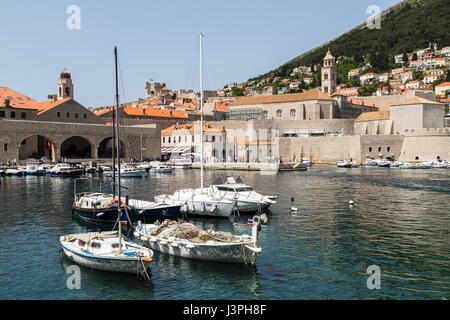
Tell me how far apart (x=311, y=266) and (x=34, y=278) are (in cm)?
735

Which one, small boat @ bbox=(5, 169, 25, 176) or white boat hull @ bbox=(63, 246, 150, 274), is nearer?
white boat hull @ bbox=(63, 246, 150, 274)

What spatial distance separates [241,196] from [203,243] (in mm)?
7733

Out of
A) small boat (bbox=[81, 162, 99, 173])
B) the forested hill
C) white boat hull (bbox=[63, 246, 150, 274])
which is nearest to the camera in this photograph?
white boat hull (bbox=[63, 246, 150, 274])

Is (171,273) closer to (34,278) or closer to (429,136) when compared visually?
(34,278)

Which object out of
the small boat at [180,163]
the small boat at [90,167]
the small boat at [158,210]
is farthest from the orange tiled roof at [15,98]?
the small boat at [158,210]

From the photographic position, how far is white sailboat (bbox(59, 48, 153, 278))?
34.7 feet

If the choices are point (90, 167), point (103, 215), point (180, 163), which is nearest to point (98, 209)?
point (103, 215)

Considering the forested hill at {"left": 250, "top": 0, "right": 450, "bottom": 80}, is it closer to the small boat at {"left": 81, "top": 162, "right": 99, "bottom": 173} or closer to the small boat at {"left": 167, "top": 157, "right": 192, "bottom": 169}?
the small boat at {"left": 167, "top": 157, "right": 192, "bottom": 169}

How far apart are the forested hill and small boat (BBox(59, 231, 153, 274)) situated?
139810 mm

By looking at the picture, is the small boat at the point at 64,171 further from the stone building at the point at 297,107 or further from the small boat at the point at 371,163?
the stone building at the point at 297,107

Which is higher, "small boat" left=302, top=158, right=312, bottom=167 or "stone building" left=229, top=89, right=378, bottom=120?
"stone building" left=229, top=89, right=378, bottom=120

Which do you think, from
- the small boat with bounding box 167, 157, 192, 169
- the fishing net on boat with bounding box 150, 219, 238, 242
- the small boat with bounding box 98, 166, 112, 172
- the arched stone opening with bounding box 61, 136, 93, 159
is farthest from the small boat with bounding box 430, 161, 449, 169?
the fishing net on boat with bounding box 150, 219, 238, 242

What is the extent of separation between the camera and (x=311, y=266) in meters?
11.4

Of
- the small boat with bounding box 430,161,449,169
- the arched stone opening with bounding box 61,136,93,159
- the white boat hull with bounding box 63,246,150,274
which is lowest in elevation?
the white boat hull with bounding box 63,246,150,274
